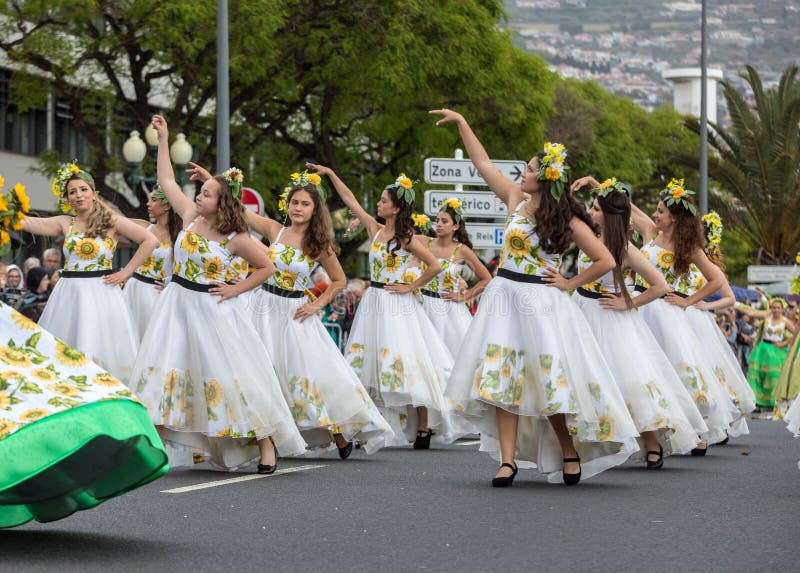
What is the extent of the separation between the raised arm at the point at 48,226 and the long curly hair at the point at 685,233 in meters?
4.95

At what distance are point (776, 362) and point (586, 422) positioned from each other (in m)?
16.2

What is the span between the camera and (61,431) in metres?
6.63

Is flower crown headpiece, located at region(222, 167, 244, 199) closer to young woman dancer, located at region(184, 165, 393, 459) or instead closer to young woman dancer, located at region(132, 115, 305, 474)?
young woman dancer, located at region(132, 115, 305, 474)

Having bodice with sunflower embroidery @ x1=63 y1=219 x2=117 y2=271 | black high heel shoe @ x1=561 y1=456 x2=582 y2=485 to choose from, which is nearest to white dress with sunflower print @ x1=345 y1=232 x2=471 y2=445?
bodice with sunflower embroidery @ x1=63 y1=219 x2=117 y2=271

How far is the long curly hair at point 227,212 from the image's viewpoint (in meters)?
11.4

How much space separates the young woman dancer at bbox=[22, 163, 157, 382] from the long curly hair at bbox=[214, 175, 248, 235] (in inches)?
84.8

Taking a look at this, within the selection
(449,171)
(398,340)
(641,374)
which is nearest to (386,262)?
(398,340)

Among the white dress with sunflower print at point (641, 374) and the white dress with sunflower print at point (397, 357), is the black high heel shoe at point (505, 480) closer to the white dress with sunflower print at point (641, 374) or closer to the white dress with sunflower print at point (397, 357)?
the white dress with sunflower print at point (641, 374)

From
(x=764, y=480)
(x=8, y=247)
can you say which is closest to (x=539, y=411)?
(x=764, y=480)

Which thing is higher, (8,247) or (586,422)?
(8,247)

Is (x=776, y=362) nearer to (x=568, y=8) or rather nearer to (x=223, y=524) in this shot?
(x=223, y=524)

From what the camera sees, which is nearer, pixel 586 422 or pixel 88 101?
pixel 586 422

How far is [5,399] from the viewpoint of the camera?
6633 mm

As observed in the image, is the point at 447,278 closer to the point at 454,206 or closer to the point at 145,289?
the point at 454,206
